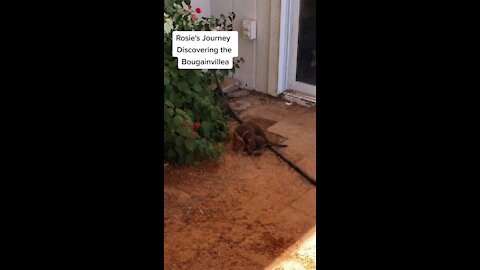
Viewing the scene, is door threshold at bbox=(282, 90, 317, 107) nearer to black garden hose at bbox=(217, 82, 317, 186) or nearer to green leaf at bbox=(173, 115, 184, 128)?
black garden hose at bbox=(217, 82, 317, 186)

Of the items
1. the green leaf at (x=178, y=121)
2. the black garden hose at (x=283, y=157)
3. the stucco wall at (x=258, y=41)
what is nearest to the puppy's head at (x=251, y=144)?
the black garden hose at (x=283, y=157)

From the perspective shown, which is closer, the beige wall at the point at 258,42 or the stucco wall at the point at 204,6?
the beige wall at the point at 258,42

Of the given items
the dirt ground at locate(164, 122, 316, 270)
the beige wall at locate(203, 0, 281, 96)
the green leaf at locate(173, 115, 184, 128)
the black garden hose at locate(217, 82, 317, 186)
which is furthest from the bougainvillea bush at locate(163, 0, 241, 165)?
the beige wall at locate(203, 0, 281, 96)

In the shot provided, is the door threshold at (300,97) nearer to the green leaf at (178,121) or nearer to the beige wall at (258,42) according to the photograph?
the beige wall at (258,42)

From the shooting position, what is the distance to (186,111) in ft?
13.4

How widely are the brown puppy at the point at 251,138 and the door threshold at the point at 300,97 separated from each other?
1016mm

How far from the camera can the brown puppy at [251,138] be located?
4117mm

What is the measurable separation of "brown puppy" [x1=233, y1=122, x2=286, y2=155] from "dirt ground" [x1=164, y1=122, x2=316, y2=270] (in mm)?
71

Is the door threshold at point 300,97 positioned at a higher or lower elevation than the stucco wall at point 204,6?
lower

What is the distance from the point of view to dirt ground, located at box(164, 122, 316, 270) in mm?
2881

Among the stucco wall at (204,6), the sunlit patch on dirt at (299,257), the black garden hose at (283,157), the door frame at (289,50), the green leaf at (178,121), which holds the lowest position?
the sunlit patch on dirt at (299,257)
